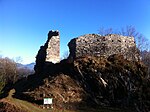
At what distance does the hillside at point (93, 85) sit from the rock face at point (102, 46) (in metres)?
1.11

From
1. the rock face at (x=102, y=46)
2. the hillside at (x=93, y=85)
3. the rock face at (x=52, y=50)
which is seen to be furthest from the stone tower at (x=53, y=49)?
the rock face at (x=102, y=46)

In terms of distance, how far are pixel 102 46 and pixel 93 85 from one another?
561cm

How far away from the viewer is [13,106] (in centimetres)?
2019

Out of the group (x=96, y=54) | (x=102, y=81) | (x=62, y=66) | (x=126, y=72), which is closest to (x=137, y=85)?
(x=126, y=72)

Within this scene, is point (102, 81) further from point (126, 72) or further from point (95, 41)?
point (95, 41)

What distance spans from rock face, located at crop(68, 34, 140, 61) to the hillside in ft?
3.65

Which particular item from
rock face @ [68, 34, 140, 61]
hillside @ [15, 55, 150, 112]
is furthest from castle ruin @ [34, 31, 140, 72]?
hillside @ [15, 55, 150, 112]

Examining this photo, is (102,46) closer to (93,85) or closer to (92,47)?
(92,47)

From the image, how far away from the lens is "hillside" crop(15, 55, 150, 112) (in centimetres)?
2458

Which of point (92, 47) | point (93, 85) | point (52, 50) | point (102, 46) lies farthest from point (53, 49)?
point (93, 85)

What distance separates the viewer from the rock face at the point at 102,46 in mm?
29609

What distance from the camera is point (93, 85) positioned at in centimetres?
2688

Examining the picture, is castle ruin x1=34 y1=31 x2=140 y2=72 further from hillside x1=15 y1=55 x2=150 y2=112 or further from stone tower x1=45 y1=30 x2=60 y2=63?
hillside x1=15 y1=55 x2=150 y2=112

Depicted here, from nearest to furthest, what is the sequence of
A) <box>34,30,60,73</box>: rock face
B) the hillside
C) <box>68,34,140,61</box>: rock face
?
the hillside, <box>68,34,140,61</box>: rock face, <box>34,30,60,73</box>: rock face
